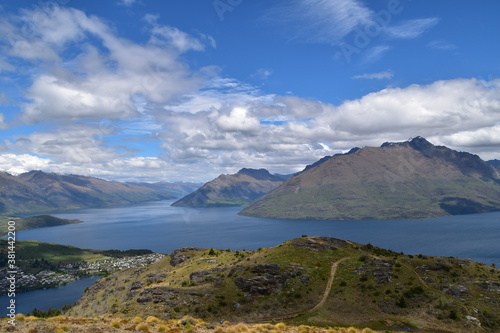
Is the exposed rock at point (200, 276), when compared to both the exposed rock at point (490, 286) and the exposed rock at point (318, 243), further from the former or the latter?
the exposed rock at point (490, 286)

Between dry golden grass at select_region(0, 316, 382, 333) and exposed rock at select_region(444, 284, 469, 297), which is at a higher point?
dry golden grass at select_region(0, 316, 382, 333)

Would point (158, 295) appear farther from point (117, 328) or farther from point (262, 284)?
point (117, 328)

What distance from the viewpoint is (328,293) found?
74188 mm

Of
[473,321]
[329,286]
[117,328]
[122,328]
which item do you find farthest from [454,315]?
[117,328]

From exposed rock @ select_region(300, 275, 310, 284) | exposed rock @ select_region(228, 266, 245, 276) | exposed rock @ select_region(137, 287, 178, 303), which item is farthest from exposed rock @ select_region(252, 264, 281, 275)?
exposed rock @ select_region(137, 287, 178, 303)

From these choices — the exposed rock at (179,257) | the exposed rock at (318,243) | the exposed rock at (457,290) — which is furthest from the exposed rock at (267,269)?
the exposed rock at (179,257)

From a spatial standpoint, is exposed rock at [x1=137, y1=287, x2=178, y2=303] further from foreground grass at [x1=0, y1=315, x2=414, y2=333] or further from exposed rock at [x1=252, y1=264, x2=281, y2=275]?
foreground grass at [x1=0, y1=315, x2=414, y2=333]

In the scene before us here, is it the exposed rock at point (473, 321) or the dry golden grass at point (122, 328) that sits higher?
the dry golden grass at point (122, 328)

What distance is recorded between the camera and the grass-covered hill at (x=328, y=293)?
6306 cm

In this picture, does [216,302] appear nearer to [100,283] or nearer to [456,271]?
[456,271]

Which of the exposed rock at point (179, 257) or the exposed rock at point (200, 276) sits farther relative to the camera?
the exposed rock at point (179, 257)

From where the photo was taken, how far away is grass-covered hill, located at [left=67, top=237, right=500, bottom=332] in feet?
207

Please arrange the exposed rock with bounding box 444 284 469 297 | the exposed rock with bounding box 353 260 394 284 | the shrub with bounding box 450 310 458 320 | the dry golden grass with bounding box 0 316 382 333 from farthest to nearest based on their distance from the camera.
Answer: the exposed rock with bounding box 353 260 394 284, the exposed rock with bounding box 444 284 469 297, the shrub with bounding box 450 310 458 320, the dry golden grass with bounding box 0 316 382 333

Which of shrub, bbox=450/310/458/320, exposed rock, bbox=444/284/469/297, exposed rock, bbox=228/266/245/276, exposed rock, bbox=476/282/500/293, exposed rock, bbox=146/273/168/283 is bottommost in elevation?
exposed rock, bbox=146/273/168/283
